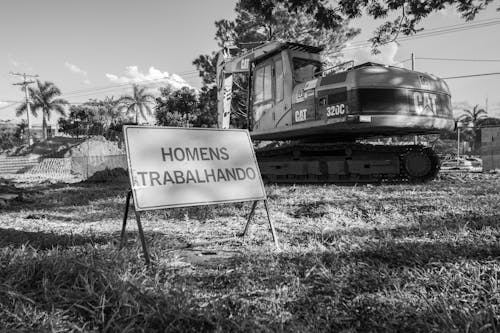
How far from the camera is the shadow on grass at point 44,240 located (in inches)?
149

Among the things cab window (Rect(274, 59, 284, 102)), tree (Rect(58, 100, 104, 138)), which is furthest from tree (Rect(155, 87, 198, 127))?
cab window (Rect(274, 59, 284, 102))

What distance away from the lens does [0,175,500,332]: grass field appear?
7.16ft

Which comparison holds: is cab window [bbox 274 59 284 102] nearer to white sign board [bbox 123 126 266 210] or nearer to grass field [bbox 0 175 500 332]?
grass field [bbox 0 175 500 332]

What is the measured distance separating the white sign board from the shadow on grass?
1077mm

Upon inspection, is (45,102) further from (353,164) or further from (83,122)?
(353,164)

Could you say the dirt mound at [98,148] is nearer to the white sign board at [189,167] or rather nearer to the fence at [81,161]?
the fence at [81,161]

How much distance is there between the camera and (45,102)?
55.1m

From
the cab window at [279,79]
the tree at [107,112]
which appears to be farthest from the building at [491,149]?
the tree at [107,112]

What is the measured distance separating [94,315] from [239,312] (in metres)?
0.85

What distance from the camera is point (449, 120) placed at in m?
8.94

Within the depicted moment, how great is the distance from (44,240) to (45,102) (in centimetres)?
5879

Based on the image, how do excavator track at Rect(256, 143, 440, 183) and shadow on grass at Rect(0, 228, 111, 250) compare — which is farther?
excavator track at Rect(256, 143, 440, 183)

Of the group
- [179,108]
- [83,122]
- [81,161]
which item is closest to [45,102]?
[83,122]

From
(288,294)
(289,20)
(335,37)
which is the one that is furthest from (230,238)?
(335,37)
